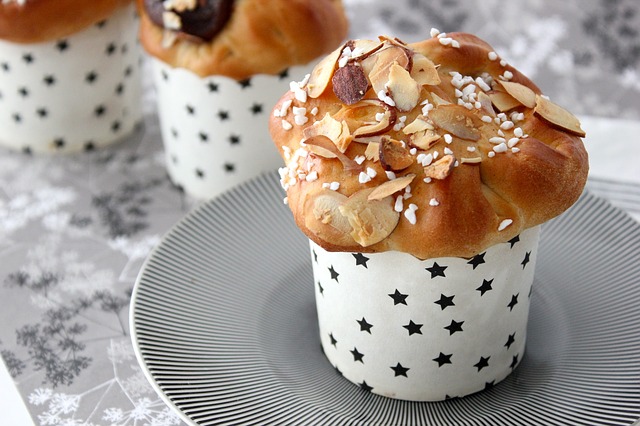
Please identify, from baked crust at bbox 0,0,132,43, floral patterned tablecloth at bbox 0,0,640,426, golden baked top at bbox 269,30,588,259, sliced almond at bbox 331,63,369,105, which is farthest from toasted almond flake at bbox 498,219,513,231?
baked crust at bbox 0,0,132,43

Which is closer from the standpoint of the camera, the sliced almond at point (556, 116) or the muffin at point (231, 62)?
the sliced almond at point (556, 116)

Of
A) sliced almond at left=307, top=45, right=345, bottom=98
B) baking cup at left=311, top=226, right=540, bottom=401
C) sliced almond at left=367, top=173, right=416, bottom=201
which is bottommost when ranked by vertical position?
baking cup at left=311, top=226, right=540, bottom=401

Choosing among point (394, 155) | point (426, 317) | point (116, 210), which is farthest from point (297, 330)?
point (116, 210)

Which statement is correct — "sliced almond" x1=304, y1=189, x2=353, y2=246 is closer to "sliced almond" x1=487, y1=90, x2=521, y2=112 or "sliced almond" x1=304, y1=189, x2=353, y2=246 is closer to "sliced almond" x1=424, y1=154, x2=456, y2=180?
"sliced almond" x1=424, y1=154, x2=456, y2=180

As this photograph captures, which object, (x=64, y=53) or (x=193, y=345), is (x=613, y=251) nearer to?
(x=193, y=345)

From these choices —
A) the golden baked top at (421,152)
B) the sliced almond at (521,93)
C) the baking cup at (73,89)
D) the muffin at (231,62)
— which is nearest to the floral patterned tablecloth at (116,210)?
the baking cup at (73,89)

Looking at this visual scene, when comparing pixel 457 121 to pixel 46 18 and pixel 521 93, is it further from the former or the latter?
pixel 46 18

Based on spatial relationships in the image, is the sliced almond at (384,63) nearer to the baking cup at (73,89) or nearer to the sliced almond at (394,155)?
the sliced almond at (394,155)
